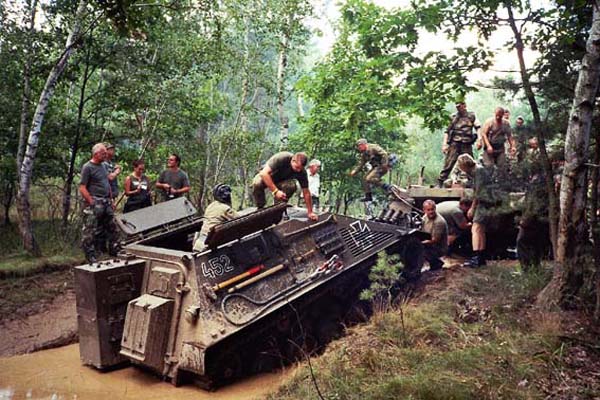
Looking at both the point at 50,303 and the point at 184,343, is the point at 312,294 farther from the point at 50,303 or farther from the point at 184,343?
the point at 50,303

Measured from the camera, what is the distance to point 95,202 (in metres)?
7.47

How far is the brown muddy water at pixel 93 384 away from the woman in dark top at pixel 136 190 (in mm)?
3571

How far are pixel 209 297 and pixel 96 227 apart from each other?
3.38 metres

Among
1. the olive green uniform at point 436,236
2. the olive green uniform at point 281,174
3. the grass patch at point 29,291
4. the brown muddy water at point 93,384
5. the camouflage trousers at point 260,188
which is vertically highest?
the olive green uniform at point 281,174

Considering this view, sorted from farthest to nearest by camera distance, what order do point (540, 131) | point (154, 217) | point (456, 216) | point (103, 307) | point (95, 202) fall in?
point (456, 216)
point (95, 202)
point (154, 217)
point (540, 131)
point (103, 307)

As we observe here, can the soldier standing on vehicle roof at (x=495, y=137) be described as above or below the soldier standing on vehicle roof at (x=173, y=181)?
above

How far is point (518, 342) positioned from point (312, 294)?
2.32 metres

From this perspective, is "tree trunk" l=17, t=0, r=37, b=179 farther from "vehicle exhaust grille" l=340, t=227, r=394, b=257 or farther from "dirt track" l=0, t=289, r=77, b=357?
"vehicle exhaust grille" l=340, t=227, r=394, b=257

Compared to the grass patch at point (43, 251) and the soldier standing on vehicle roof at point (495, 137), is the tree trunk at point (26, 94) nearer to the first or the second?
the grass patch at point (43, 251)

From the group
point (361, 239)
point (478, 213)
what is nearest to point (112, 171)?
point (361, 239)

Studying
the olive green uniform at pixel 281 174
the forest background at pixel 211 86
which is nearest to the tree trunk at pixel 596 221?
the forest background at pixel 211 86

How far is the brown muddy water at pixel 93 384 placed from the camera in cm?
486

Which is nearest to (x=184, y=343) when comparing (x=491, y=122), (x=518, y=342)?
(x=518, y=342)

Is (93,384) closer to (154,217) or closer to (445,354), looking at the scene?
(154,217)
